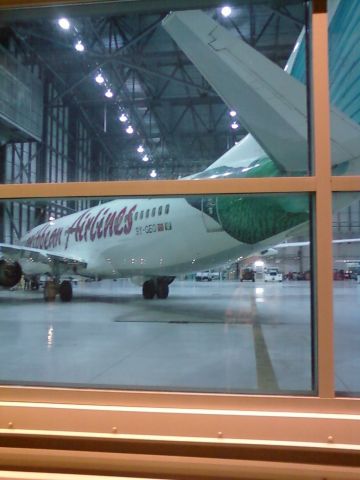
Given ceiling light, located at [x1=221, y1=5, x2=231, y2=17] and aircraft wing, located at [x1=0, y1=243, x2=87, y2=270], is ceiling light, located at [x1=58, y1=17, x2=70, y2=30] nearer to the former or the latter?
ceiling light, located at [x1=221, y1=5, x2=231, y2=17]

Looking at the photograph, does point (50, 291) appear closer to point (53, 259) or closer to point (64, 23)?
point (53, 259)

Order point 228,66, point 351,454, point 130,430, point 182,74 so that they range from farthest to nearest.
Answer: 1. point 182,74
2. point 228,66
3. point 130,430
4. point 351,454

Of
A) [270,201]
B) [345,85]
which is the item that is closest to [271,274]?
[270,201]

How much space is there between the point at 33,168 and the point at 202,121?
937 mm

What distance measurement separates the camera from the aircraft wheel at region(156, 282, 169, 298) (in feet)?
25.7

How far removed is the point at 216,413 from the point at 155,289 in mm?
6493

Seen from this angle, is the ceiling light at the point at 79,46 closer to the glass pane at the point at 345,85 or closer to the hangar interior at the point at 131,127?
the hangar interior at the point at 131,127

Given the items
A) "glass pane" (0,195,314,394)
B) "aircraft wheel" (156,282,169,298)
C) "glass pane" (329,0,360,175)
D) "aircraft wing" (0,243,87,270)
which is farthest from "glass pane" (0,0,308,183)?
"aircraft wing" (0,243,87,270)

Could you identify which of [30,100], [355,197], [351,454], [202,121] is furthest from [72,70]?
[351,454]

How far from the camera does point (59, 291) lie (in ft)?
28.3

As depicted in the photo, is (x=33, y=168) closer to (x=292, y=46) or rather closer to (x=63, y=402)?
(x=63, y=402)

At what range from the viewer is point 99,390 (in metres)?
1.47

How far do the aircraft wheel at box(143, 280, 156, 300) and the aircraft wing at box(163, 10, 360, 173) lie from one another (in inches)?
221

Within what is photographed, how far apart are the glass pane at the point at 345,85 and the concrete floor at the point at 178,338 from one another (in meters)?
0.45
